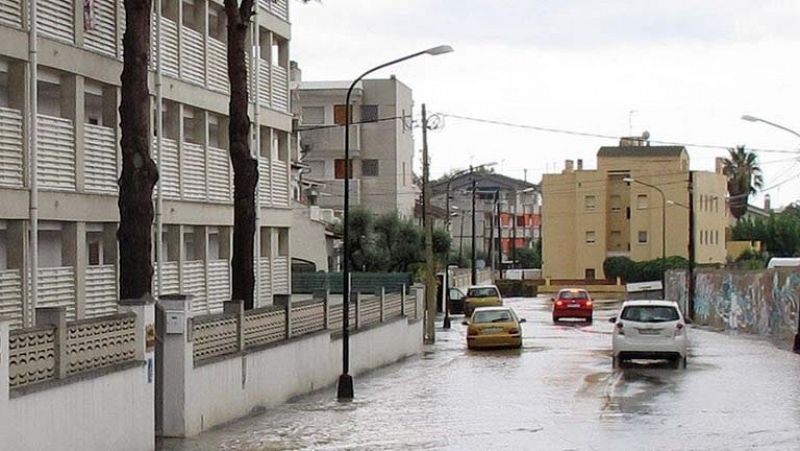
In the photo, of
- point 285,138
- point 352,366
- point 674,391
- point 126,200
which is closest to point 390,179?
point 285,138

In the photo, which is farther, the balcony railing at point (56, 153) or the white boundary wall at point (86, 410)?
the balcony railing at point (56, 153)

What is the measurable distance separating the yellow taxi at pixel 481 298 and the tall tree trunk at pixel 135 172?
46347mm

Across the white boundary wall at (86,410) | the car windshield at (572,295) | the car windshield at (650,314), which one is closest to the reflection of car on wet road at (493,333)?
the car windshield at (650,314)

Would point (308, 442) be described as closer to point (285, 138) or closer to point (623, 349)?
point (623, 349)

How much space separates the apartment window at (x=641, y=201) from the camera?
112 m

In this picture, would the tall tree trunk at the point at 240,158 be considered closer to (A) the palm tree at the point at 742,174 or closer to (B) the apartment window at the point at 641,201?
(B) the apartment window at the point at 641,201

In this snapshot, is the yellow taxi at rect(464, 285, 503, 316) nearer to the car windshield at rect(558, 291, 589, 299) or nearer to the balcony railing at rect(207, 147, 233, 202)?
the car windshield at rect(558, 291, 589, 299)

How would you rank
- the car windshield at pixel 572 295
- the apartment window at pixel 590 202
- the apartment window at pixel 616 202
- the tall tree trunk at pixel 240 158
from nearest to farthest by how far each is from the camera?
the tall tree trunk at pixel 240 158, the car windshield at pixel 572 295, the apartment window at pixel 590 202, the apartment window at pixel 616 202

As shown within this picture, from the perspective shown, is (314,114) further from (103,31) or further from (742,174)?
(742,174)

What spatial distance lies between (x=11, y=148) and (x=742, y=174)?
11981 centimetres

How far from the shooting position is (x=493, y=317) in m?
44.9

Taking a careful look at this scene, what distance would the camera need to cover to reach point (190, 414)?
2091 centimetres

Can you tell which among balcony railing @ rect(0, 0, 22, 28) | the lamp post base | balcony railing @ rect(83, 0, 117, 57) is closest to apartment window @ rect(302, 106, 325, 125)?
balcony railing @ rect(83, 0, 117, 57)

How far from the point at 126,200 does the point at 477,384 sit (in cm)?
1199
